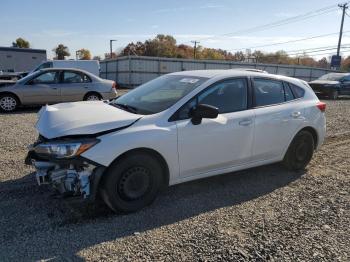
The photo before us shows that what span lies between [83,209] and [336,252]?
2755mm

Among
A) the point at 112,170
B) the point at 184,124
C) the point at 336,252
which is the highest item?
the point at 184,124

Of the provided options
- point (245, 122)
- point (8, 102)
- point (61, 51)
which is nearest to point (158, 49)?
point (61, 51)

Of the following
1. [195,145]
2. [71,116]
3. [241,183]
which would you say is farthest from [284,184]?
[71,116]

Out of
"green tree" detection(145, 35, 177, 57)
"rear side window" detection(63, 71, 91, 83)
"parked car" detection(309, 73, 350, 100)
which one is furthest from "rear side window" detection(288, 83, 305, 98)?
"green tree" detection(145, 35, 177, 57)

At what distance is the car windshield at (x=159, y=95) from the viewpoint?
14.8 ft

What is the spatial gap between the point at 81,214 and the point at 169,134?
1356mm

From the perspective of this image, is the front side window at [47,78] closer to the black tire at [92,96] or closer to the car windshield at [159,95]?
the black tire at [92,96]

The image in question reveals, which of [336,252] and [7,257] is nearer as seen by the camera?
[7,257]

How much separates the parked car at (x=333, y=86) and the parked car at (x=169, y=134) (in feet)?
52.8

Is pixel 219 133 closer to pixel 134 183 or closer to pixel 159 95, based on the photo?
pixel 159 95

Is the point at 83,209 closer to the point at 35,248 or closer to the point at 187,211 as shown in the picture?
the point at 35,248

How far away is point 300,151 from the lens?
5805mm

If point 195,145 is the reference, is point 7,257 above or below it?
below

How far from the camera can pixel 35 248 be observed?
3.37 meters
